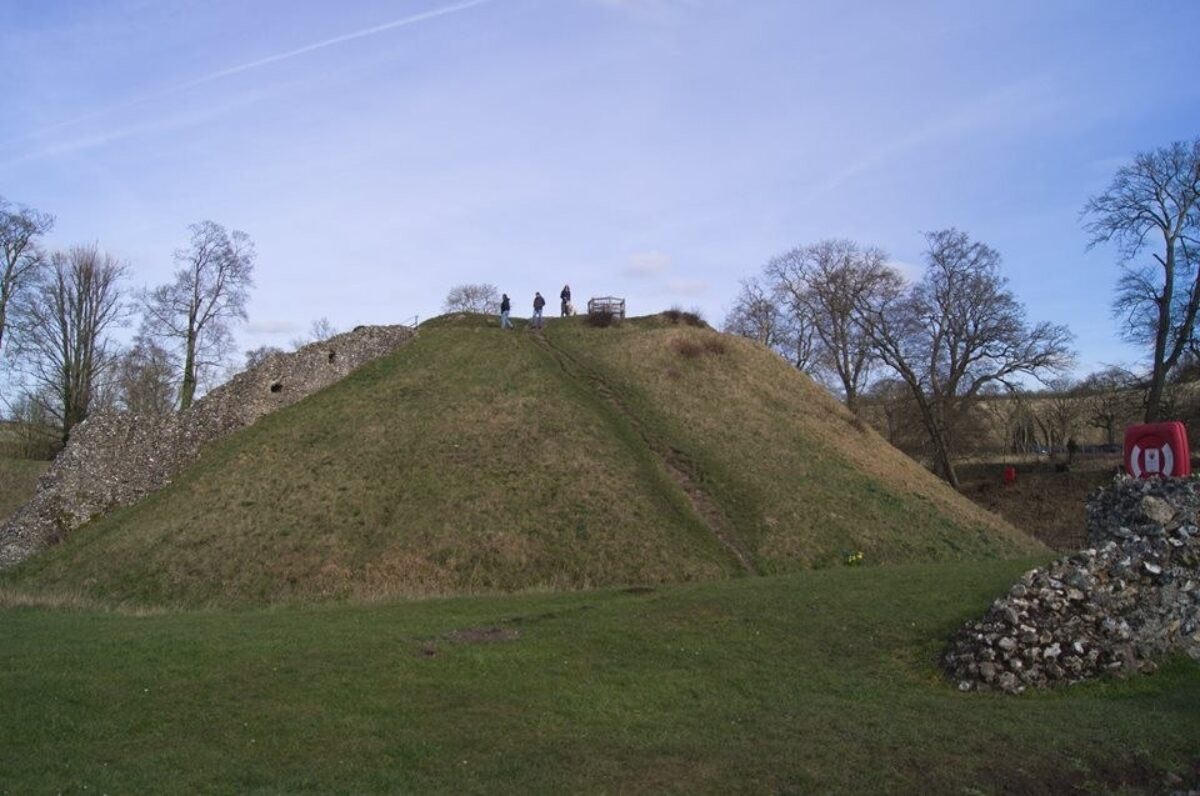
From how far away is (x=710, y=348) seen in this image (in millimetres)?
38188

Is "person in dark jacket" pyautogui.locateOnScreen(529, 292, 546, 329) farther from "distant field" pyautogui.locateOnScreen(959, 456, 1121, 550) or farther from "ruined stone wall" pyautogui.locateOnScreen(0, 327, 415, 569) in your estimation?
"distant field" pyautogui.locateOnScreen(959, 456, 1121, 550)

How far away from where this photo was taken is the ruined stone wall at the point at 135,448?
2736cm

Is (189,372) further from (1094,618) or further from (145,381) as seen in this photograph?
(1094,618)

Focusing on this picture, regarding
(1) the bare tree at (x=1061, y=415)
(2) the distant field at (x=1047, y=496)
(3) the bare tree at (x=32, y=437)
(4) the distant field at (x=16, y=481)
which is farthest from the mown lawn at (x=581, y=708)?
(1) the bare tree at (x=1061, y=415)

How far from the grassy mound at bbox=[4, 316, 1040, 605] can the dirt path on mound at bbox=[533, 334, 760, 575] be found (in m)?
0.09

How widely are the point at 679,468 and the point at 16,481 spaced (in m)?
33.3

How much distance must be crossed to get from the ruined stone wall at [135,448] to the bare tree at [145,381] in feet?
81.2

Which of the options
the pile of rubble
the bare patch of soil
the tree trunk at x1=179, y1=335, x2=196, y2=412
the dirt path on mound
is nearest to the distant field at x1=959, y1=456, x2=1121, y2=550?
the dirt path on mound

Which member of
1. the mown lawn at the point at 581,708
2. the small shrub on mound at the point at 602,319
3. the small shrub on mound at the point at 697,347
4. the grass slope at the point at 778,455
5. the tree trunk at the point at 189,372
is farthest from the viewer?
the tree trunk at the point at 189,372

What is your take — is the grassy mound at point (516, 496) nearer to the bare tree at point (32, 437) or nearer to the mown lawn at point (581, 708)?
the mown lawn at point (581, 708)

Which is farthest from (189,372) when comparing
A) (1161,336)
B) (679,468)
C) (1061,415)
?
(1061,415)

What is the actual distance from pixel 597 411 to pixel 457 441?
18.3ft

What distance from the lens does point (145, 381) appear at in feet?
185

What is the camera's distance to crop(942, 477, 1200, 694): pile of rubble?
11.0m
